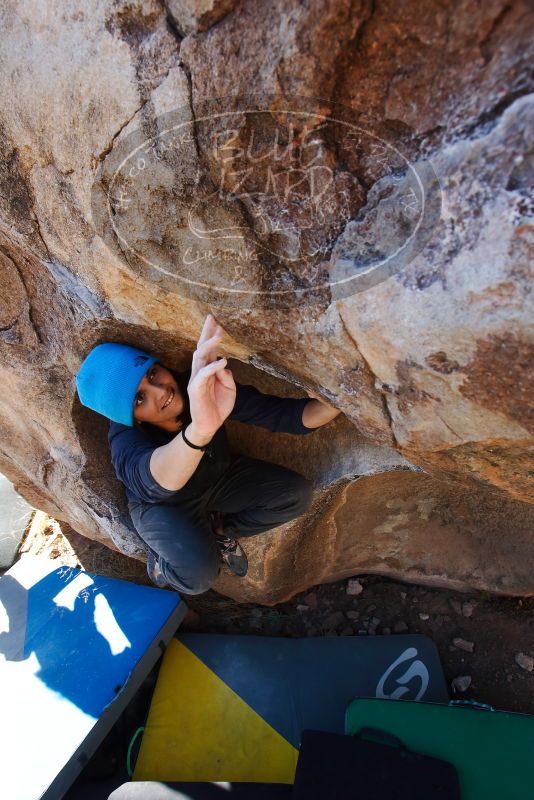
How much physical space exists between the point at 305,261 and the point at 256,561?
132 centimetres

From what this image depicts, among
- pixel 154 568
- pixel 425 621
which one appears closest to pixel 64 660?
pixel 154 568

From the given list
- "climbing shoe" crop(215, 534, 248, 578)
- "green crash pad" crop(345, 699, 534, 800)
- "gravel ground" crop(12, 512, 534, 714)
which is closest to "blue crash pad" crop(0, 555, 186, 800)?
"gravel ground" crop(12, 512, 534, 714)

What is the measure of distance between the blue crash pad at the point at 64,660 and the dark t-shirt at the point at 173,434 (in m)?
0.72

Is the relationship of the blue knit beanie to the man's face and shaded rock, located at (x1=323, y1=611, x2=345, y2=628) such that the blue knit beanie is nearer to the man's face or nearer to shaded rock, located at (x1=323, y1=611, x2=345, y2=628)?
the man's face

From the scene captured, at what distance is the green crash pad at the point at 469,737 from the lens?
5.17 ft

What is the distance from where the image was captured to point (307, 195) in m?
1.00

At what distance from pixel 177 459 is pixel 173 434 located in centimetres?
36

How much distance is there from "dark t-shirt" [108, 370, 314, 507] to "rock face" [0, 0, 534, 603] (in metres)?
0.23

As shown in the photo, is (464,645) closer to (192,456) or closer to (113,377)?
(192,456)

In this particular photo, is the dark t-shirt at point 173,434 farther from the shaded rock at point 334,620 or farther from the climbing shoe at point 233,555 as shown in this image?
the shaded rock at point 334,620

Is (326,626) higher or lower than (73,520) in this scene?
lower

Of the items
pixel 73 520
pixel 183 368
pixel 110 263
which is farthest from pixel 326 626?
pixel 110 263

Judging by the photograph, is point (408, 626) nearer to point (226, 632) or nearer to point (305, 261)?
point (226, 632)

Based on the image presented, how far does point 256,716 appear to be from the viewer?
1.99 metres
